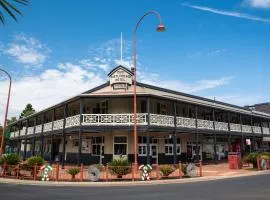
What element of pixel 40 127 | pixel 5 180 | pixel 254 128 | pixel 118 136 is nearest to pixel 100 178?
pixel 5 180

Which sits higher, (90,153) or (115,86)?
(115,86)

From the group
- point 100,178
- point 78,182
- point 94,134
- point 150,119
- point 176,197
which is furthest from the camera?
point 94,134

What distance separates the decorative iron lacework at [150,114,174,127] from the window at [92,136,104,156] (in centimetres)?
657

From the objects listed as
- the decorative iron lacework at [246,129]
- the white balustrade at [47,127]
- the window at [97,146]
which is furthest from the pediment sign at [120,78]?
the decorative iron lacework at [246,129]

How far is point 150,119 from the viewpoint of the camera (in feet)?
83.2

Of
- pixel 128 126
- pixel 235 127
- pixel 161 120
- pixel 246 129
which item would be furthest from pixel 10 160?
pixel 246 129

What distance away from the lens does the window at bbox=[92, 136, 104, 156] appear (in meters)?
29.2

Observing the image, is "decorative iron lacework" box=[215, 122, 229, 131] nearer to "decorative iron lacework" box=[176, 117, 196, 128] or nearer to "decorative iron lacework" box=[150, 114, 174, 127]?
"decorative iron lacework" box=[176, 117, 196, 128]

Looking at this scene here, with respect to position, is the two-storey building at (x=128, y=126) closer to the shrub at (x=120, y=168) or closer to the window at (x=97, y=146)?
the window at (x=97, y=146)

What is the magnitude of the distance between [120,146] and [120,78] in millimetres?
6674

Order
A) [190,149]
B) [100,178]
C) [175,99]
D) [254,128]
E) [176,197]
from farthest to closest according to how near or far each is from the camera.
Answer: [254,128]
[190,149]
[175,99]
[100,178]
[176,197]

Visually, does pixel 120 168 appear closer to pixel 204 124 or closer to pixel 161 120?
pixel 161 120

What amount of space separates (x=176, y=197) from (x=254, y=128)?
33.9 metres

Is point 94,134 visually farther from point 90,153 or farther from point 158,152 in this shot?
point 158,152
